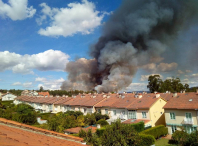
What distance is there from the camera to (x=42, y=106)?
58875mm

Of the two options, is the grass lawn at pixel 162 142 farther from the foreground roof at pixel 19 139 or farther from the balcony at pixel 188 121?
the foreground roof at pixel 19 139

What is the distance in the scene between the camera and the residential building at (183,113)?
77.2 feet

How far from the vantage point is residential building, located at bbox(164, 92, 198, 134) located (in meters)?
23.5

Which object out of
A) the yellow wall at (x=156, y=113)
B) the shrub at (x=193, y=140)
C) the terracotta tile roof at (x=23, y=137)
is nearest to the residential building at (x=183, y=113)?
the yellow wall at (x=156, y=113)

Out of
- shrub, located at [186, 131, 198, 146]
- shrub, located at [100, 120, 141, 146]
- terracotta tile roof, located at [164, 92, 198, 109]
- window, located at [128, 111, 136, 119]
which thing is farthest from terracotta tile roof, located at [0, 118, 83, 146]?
window, located at [128, 111, 136, 119]

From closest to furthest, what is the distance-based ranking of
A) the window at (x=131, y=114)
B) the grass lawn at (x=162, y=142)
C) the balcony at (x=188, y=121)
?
the grass lawn at (x=162, y=142), the balcony at (x=188, y=121), the window at (x=131, y=114)

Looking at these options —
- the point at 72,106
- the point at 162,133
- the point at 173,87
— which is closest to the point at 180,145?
the point at 162,133

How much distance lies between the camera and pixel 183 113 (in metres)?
24.8

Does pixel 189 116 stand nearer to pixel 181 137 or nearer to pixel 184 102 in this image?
pixel 184 102

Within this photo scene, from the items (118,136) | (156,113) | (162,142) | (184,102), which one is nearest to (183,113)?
(184,102)

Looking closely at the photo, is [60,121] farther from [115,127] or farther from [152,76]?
[152,76]

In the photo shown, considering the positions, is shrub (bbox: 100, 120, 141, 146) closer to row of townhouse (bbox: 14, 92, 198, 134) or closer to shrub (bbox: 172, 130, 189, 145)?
shrub (bbox: 172, 130, 189, 145)

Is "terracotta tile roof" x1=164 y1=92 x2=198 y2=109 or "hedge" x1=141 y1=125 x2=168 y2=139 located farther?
"terracotta tile roof" x1=164 y1=92 x2=198 y2=109

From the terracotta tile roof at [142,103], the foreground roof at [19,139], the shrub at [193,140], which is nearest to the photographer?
the foreground roof at [19,139]
